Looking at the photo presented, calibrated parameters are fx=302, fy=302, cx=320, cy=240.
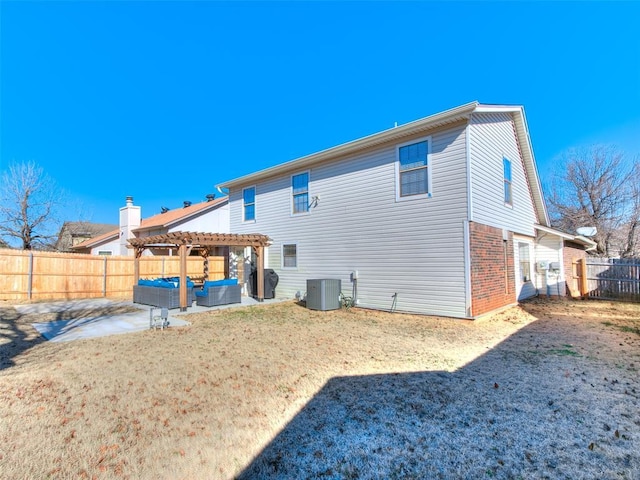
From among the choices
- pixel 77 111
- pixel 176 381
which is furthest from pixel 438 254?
pixel 77 111

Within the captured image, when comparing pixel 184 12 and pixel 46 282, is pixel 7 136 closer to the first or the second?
pixel 46 282

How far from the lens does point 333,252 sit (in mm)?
11078

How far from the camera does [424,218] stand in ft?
29.2

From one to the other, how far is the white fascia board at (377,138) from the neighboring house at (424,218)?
0.03 metres

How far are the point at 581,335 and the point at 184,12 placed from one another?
1555 centimetres

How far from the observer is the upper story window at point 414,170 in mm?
8945

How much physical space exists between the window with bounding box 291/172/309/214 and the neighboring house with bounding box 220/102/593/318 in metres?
0.04

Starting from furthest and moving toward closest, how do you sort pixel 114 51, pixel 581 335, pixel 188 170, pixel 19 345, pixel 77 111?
1. pixel 188 170
2. pixel 77 111
3. pixel 114 51
4. pixel 581 335
5. pixel 19 345

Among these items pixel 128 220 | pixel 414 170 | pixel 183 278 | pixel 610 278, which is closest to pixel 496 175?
pixel 414 170

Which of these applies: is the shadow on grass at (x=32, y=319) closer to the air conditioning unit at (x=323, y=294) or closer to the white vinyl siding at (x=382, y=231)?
the air conditioning unit at (x=323, y=294)

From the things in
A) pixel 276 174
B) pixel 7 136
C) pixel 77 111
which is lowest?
pixel 276 174

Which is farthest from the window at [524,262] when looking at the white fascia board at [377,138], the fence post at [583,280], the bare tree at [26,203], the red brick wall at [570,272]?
the bare tree at [26,203]

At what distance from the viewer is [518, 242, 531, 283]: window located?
11.9 metres

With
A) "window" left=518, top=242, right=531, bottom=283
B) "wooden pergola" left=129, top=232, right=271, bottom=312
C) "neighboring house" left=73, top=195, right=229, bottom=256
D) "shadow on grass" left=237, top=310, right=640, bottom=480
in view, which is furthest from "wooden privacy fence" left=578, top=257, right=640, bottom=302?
"neighboring house" left=73, top=195, right=229, bottom=256
